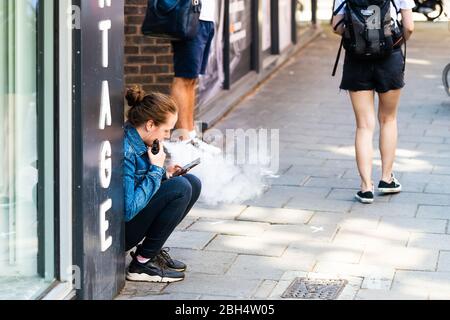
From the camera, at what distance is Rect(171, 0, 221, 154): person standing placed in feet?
27.6

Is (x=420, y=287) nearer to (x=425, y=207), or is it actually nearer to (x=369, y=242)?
(x=369, y=242)

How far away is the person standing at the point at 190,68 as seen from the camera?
332 inches

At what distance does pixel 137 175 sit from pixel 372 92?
7.79 ft

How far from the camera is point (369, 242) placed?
21.0ft

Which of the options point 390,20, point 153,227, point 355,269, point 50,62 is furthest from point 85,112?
point 390,20

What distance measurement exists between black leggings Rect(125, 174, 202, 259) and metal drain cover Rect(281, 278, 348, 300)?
0.70 m

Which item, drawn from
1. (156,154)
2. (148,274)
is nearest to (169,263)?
(148,274)

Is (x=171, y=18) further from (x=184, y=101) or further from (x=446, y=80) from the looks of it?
(x=446, y=80)

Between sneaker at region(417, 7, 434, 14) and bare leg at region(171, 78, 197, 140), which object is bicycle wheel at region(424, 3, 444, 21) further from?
bare leg at region(171, 78, 197, 140)

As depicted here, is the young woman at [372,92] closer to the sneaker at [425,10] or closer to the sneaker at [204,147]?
the sneaker at [204,147]

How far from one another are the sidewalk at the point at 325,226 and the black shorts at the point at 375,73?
0.80 m

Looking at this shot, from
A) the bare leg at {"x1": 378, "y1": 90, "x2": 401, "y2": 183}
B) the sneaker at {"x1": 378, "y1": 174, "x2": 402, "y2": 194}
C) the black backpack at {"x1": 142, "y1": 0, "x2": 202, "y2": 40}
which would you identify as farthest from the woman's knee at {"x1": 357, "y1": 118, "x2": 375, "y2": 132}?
the black backpack at {"x1": 142, "y1": 0, "x2": 202, "y2": 40}

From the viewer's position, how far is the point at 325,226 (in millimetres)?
6754

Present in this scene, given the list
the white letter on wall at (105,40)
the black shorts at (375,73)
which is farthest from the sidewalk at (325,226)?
the white letter on wall at (105,40)
